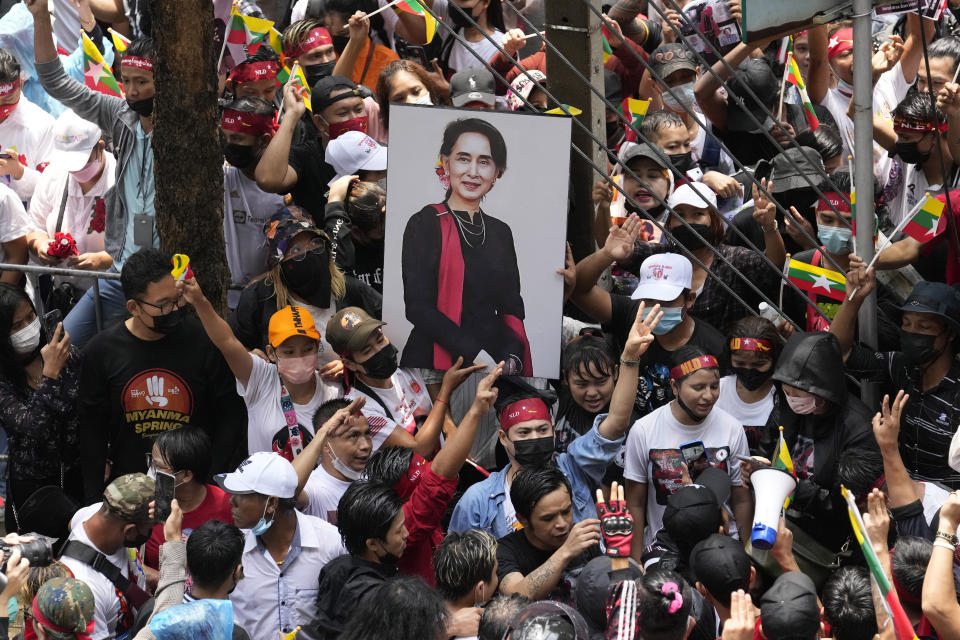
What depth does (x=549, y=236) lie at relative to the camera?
20.5 ft

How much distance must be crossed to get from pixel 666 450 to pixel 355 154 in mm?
2470

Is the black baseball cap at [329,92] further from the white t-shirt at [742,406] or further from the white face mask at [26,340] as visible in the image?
the white t-shirt at [742,406]

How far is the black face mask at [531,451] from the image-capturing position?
19.0ft

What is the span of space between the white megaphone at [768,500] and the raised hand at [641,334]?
0.74 m

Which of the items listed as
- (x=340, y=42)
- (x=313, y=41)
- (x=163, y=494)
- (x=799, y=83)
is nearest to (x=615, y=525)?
(x=163, y=494)

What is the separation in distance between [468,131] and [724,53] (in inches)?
130

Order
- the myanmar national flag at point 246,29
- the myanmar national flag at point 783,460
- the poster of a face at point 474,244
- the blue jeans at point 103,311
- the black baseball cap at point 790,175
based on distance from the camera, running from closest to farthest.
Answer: the myanmar national flag at point 783,460
the poster of a face at point 474,244
the blue jeans at point 103,311
the black baseball cap at point 790,175
the myanmar national flag at point 246,29

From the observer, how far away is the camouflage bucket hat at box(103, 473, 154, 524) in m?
5.23

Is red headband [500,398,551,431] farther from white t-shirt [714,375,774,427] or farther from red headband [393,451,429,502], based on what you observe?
white t-shirt [714,375,774,427]

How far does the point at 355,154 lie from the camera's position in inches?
278

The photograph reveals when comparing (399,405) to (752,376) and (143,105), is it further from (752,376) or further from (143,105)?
(143,105)

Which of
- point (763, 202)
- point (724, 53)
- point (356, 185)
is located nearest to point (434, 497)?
point (356, 185)

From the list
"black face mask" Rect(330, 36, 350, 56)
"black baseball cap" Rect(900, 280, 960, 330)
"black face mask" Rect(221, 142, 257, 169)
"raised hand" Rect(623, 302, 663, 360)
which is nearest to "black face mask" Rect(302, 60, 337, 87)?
"black face mask" Rect(330, 36, 350, 56)

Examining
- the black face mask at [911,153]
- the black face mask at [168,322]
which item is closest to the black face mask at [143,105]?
the black face mask at [168,322]
